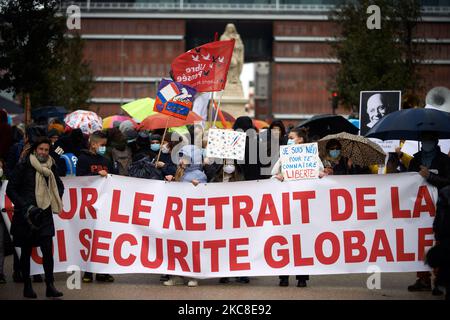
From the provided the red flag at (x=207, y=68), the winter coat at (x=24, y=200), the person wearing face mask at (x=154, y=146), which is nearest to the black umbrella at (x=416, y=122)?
the red flag at (x=207, y=68)

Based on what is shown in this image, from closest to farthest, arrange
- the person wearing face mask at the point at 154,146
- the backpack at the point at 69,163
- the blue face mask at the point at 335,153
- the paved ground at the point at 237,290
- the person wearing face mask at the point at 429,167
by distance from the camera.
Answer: the paved ground at the point at 237,290
the person wearing face mask at the point at 429,167
the blue face mask at the point at 335,153
the person wearing face mask at the point at 154,146
the backpack at the point at 69,163

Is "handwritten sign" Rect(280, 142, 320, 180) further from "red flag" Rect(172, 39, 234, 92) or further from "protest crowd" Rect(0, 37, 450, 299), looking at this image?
"red flag" Rect(172, 39, 234, 92)

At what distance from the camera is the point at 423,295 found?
10203mm

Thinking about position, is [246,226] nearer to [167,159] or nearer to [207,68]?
[167,159]

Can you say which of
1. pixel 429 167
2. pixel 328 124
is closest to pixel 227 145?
pixel 429 167

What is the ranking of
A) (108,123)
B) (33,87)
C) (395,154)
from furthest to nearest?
(33,87), (108,123), (395,154)

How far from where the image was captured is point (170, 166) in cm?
1199

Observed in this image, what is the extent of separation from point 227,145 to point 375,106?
499cm

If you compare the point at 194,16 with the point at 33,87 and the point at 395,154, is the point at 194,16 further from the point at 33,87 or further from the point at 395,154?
the point at 395,154

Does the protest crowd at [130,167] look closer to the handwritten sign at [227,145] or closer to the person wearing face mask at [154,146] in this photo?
the person wearing face mask at [154,146]

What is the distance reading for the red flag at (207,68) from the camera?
12211 millimetres

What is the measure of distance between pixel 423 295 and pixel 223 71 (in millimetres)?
3726
